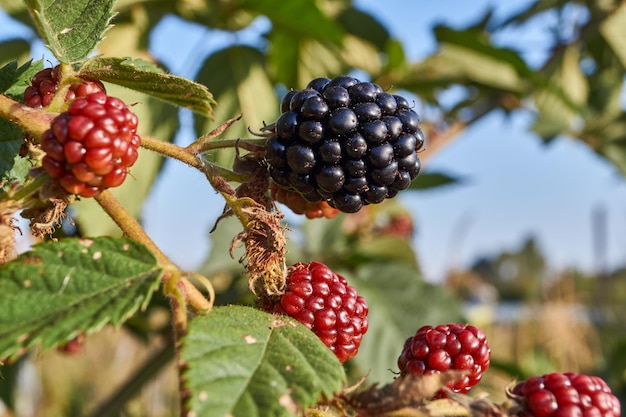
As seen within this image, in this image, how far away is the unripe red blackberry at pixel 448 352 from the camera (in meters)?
0.58

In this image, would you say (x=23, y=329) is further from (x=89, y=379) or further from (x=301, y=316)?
(x=89, y=379)

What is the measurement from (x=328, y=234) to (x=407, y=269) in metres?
0.28

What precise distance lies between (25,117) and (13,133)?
0.28ft

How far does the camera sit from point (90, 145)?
476mm

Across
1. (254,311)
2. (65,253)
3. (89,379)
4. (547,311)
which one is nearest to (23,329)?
(65,253)

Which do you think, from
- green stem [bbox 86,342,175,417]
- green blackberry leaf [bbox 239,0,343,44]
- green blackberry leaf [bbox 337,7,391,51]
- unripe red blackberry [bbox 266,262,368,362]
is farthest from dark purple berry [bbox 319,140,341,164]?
green blackberry leaf [bbox 337,7,391,51]

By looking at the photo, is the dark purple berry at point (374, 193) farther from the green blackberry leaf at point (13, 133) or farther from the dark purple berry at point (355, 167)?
the green blackberry leaf at point (13, 133)

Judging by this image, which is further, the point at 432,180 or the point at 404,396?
the point at 432,180

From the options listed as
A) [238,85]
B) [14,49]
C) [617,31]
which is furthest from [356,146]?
[617,31]

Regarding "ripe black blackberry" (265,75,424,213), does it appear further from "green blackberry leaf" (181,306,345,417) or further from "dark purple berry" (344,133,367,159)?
"green blackberry leaf" (181,306,345,417)

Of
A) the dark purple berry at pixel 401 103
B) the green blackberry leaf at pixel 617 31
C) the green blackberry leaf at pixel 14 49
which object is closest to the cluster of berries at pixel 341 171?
the dark purple berry at pixel 401 103

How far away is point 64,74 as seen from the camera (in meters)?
0.56

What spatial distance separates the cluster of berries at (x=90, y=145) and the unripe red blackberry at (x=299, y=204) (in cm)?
16

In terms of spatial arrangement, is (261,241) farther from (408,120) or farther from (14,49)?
(14,49)
